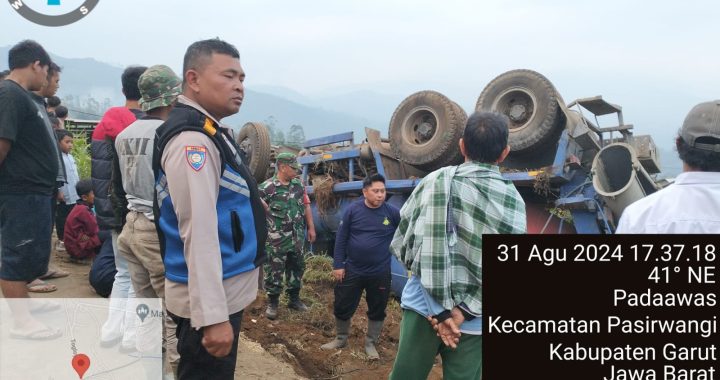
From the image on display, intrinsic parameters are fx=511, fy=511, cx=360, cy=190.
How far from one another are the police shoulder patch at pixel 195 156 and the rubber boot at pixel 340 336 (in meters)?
3.46

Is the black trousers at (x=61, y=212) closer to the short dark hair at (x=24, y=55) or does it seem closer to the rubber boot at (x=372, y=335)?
the short dark hair at (x=24, y=55)

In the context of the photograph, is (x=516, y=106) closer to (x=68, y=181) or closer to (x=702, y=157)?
(x=702, y=157)

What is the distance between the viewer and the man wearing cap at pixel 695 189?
170cm

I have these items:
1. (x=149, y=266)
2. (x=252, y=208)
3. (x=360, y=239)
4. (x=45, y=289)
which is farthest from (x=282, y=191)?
(x=252, y=208)

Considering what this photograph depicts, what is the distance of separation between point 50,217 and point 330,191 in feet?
13.8

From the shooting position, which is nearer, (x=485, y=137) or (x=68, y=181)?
(x=485, y=137)

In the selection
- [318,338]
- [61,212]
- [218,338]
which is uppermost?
[61,212]

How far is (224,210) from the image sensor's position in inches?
74.0

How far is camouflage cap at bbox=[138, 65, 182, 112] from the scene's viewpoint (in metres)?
2.78

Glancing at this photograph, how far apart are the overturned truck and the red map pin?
3.85 m

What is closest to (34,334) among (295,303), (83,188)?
(83,188)

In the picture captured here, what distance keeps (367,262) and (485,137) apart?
8.88ft

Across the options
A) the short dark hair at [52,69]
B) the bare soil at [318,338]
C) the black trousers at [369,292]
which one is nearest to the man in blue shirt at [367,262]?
the black trousers at [369,292]

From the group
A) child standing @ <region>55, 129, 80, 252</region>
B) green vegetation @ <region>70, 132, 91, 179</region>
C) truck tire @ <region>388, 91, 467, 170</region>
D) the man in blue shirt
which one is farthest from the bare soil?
green vegetation @ <region>70, 132, 91, 179</region>
